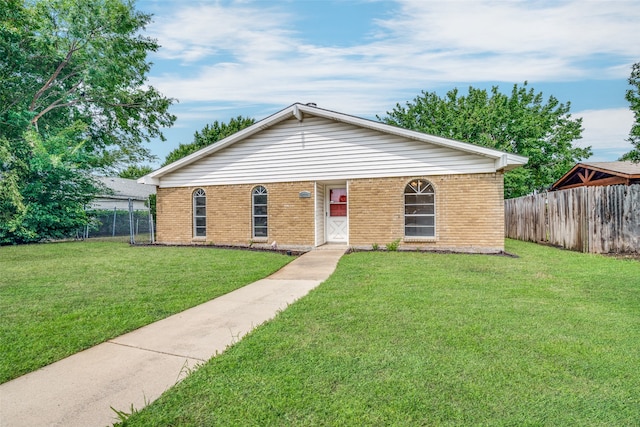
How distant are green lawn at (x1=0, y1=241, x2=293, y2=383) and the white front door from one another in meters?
3.66

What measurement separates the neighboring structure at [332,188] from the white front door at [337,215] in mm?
38

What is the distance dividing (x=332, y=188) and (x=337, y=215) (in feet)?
3.39

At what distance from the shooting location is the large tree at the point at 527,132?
26031mm

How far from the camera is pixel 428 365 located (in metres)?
2.94

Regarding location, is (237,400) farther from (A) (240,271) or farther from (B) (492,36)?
(B) (492,36)

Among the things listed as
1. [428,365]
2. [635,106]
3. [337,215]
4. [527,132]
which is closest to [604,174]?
[527,132]

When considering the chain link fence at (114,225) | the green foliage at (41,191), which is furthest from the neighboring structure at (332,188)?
the chain link fence at (114,225)

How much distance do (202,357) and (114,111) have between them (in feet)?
75.9

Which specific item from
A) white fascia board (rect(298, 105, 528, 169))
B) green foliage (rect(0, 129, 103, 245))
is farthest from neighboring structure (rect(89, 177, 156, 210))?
white fascia board (rect(298, 105, 528, 169))

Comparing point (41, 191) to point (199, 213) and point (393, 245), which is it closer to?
point (199, 213)

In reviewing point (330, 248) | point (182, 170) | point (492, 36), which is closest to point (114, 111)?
point (182, 170)

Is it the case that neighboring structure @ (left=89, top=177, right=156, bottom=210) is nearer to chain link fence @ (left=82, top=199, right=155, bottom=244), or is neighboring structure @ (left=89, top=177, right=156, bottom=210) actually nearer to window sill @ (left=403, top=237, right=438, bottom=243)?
chain link fence @ (left=82, top=199, right=155, bottom=244)

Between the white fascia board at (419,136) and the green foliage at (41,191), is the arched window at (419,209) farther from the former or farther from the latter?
the green foliage at (41,191)

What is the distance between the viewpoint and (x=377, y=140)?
11.4 metres
